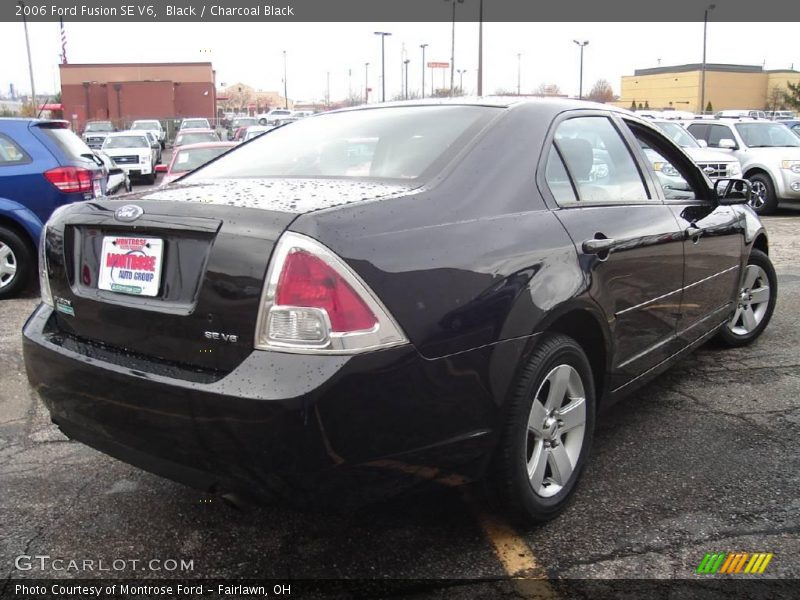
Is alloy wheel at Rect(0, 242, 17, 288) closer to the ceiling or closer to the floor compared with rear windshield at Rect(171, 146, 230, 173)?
closer to the floor

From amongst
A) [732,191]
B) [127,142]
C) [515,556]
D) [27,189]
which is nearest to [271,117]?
[127,142]

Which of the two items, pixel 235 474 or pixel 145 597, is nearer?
pixel 235 474

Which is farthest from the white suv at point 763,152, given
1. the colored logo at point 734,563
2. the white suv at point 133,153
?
the white suv at point 133,153

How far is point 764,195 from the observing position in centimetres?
1391

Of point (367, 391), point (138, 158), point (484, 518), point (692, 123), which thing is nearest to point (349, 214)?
point (367, 391)

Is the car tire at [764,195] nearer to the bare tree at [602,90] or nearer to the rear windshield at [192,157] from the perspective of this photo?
the rear windshield at [192,157]

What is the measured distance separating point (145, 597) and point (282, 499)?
681mm

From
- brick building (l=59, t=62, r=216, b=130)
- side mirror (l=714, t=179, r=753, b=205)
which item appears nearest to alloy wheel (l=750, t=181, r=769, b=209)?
side mirror (l=714, t=179, r=753, b=205)

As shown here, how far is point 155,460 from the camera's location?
93.3 inches

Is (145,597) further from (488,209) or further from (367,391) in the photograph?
(488,209)

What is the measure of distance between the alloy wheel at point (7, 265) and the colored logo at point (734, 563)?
6.42 meters

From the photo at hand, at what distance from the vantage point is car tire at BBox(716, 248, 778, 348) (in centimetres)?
507

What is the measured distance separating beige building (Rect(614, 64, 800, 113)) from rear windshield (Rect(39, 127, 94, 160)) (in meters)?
73.0

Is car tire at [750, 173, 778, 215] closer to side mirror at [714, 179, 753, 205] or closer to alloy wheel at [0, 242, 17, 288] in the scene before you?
side mirror at [714, 179, 753, 205]
